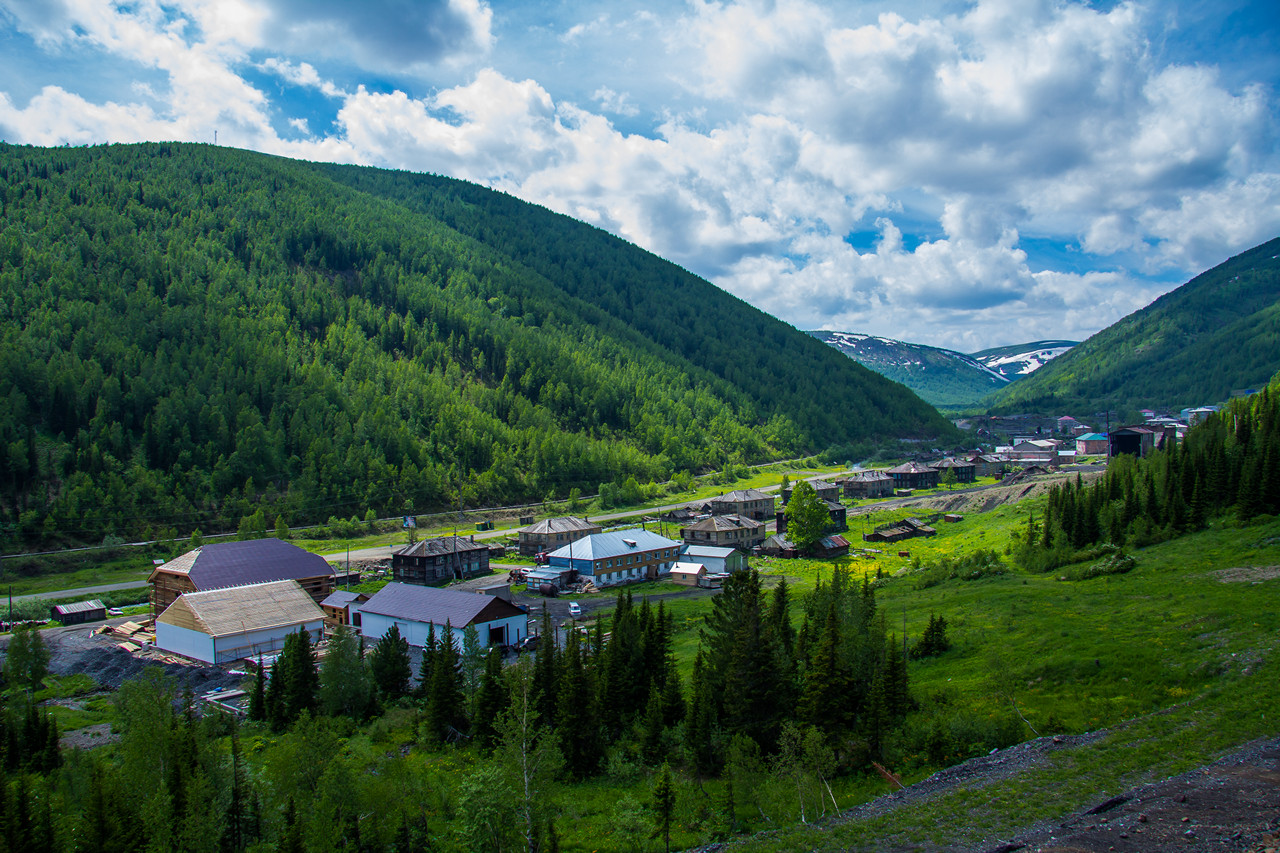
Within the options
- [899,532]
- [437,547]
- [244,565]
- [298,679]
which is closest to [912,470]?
[899,532]

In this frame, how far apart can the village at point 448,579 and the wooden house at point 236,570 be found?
0.13 metres

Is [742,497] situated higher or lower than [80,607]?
higher

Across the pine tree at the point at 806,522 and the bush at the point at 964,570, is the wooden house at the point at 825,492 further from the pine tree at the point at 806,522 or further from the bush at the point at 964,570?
the bush at the point at 964,570

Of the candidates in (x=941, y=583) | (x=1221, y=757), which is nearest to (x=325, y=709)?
(x=1221, y=757)

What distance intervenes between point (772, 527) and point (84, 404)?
336ft

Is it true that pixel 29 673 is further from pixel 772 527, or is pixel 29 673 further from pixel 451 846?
pixel 772 527

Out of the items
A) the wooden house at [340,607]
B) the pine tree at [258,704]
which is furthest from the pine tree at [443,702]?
the wooden house at [340,607]

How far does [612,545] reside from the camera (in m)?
77.3

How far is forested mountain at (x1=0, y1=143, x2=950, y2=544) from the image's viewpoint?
9612 cm

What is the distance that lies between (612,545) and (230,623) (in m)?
37.3

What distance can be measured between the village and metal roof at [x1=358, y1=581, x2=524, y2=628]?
0.31 ft

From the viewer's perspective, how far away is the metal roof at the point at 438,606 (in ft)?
163

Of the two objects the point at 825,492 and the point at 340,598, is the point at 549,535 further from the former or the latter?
the point at 825,492

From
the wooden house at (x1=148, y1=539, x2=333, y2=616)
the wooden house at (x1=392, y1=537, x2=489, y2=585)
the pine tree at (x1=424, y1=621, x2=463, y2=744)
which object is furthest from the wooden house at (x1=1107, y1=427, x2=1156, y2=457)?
the wooden house at (x1=148, y1=539, x2=333, y2=616)
